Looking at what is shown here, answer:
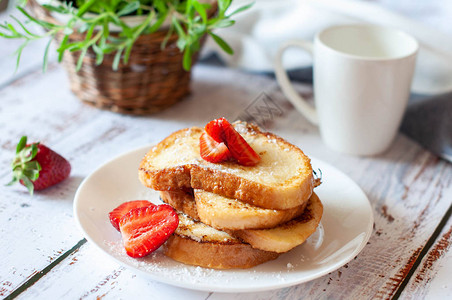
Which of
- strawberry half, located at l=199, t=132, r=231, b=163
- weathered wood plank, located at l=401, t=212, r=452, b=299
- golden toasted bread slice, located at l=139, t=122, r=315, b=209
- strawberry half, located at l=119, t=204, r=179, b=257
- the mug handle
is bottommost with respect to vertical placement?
weathered wood plank, located at l=401, t=212, r=452, b=299

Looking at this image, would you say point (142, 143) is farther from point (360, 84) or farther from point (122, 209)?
point (360, 84)

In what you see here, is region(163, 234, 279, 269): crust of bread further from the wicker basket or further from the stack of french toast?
the wicker basket

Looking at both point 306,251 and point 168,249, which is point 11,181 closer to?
point 168,249

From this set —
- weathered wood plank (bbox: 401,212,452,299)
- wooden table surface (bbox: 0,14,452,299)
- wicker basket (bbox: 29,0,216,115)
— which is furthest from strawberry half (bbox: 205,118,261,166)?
wicker basket (bbox: 29,0,216,115)

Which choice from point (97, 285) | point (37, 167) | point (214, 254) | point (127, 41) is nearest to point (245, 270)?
point (214, 254)

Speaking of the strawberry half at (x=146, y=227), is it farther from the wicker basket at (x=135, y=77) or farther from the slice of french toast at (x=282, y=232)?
the wicker basket at (x=135, y=77)

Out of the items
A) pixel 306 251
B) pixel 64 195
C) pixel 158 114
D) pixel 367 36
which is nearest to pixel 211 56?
pixel 158 114
